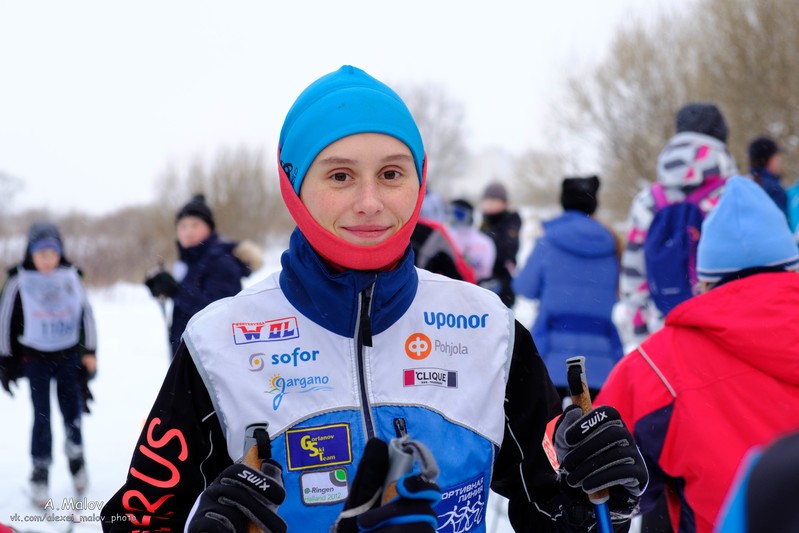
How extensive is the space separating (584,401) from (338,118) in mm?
867

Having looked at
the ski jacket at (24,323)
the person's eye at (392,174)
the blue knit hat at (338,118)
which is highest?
the blue knit hat at (338,118)

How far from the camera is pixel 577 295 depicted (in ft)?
14.6

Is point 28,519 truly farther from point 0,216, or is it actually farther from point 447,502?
point 0,216

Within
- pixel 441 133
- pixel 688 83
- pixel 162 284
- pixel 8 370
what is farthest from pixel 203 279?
pixel 441 133

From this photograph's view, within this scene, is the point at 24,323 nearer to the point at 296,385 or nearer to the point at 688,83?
the point at 296,385

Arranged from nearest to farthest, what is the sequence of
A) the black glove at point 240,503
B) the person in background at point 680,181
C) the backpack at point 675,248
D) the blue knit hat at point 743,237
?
the black glove at point 240,503 < the blue knit hat at point 743,237 < the backpack at point 675,248 < the person in background at point 680,181

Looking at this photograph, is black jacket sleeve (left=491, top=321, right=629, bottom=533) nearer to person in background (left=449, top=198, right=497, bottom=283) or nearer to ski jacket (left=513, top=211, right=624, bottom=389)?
ski jacket (left=513, top=211, right=624, bottom=389)

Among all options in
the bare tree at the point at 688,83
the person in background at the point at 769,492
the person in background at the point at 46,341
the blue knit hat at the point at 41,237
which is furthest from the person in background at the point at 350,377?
the bare tree at the point at 688,83

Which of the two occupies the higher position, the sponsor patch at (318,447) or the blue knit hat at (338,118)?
the blue knit hat at (338,118)

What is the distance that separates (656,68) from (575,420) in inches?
664

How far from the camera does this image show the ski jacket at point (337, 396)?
4.83 ft

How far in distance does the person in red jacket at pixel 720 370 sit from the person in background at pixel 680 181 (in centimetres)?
168

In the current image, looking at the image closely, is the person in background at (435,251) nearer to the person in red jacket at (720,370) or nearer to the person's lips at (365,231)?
the person in red jacket at (720,370)

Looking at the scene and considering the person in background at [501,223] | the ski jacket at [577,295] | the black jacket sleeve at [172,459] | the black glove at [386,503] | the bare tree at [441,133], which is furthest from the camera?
the bare tree at [441,133]
